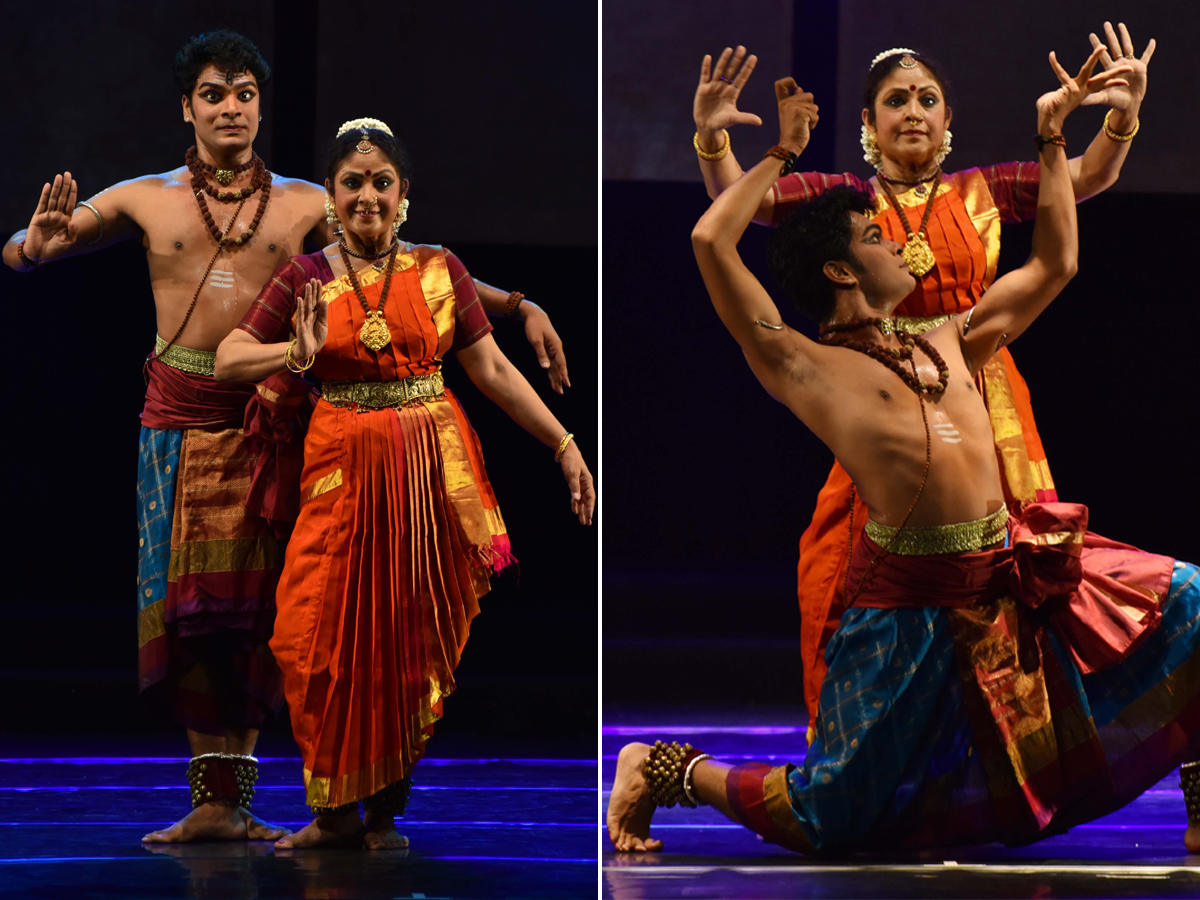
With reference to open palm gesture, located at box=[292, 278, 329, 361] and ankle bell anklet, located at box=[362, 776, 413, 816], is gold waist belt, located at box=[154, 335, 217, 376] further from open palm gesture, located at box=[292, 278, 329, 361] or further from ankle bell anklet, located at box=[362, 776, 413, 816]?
ankle bell anklet, located at box=[362, 776, 413, 816]

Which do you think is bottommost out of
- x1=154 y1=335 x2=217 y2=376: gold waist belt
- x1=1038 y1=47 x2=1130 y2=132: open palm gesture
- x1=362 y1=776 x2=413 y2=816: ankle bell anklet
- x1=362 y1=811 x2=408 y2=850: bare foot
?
x1=362 y1=811 x2=408 y2=850: bare foot

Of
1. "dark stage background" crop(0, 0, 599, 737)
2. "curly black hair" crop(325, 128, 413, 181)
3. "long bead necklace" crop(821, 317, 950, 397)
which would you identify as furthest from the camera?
"dark stage background" crop(0, 0, 599, 737)

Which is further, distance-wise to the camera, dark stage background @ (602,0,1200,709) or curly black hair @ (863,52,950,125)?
dark stage background @ (602,0,1200,709)

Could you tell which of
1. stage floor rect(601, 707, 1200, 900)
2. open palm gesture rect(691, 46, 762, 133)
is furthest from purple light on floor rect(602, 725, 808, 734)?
open palm gesture rect(691, 46, 762, 133)

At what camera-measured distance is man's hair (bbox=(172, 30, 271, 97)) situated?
342 cm

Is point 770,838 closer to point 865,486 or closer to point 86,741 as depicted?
point 865,486

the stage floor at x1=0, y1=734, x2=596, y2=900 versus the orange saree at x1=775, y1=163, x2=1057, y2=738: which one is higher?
the orange saree at x1=775, y1=163, x2=1057, y2=738

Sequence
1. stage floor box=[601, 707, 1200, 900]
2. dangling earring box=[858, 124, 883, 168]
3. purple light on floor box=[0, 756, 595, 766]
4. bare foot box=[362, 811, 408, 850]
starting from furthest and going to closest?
purple light on floor box=[0, 756, 595, 766] → dangling earring box=[858, 124, 883, 168] → bare foot box=[362, 811, 408, 850] → stage floor box=[601, 707, 1200, 900]

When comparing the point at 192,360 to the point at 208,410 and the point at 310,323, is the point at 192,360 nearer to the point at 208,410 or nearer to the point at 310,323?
the point at 208,410

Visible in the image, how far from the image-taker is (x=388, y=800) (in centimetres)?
319

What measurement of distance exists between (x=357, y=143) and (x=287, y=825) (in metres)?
1.43

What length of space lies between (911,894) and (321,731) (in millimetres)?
1175

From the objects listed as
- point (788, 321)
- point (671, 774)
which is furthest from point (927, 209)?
point (788, 321)

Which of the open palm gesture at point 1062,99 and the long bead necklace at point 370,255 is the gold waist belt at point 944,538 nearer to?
the open palm gesture at point 1062,99
